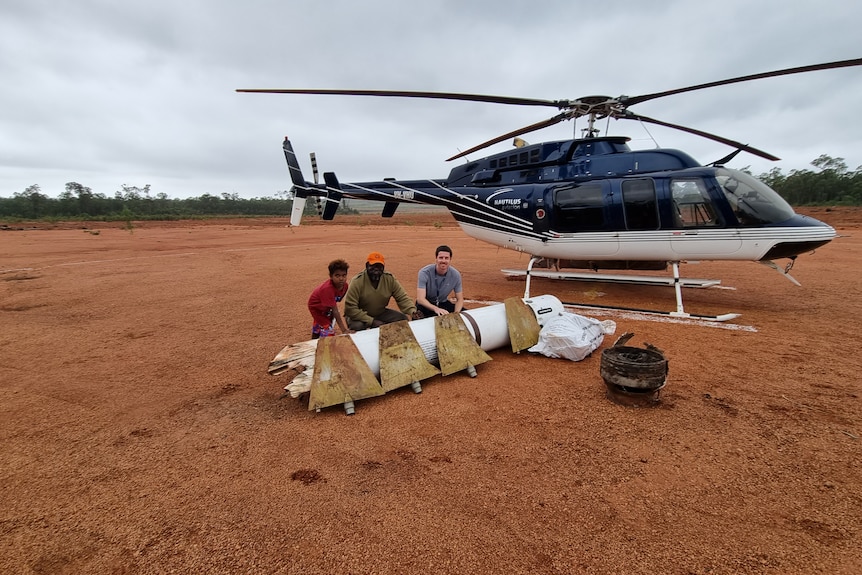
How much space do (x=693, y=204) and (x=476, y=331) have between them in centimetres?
493

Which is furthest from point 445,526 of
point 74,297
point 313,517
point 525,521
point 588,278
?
point 74,297

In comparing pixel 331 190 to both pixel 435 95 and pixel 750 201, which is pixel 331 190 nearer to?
pixel 435 95

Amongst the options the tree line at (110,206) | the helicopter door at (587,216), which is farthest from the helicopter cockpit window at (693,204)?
the tree line at (110,206)

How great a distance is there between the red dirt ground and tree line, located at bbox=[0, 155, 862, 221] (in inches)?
309

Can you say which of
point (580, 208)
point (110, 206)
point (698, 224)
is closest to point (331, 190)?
point (580, 208)

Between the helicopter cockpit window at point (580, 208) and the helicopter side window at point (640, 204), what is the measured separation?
1.48ft

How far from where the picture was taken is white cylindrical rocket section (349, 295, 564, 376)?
4.14 metres

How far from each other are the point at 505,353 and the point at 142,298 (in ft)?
28.5

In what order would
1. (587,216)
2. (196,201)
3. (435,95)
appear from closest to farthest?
(435,95)
(587,216)
(196,201)

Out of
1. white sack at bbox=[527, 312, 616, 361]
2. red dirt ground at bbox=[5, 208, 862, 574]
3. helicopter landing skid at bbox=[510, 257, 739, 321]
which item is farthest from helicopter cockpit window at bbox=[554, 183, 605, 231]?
white sack at bbox=[527, 312, 616, 361]

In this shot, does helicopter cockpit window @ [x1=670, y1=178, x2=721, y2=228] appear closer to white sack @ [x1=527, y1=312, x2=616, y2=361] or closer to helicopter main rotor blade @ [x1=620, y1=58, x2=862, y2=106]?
helicopter main rotor blade @ [x1=620, y1=58, x2=862, y2=106]

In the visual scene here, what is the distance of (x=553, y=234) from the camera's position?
7.91 meters

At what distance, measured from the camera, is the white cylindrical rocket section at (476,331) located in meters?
4.14

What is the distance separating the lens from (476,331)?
189 inches
